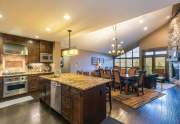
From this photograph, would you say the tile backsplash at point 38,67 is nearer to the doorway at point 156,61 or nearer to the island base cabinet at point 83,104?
the island base cabinet at point 83,104

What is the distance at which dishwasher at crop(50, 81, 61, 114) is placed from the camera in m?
2.97

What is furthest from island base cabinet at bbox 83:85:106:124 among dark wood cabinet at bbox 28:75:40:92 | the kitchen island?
dark wood cabinet at bbox 28:75:40:92

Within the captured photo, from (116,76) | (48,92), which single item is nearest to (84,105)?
(48,92)

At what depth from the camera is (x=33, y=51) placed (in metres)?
5.51

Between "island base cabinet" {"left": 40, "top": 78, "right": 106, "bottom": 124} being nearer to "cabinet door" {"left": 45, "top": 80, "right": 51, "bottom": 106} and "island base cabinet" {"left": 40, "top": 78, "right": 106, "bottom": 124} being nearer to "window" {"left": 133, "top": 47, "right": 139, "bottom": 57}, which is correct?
"cabinet door" {"left": 45, "top": 80, "right": 51, "bottom": 106}

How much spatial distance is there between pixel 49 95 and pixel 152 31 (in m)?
9.74

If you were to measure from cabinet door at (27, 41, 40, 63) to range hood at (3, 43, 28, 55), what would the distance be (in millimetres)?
211

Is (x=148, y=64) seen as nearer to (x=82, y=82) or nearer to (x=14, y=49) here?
(x=82, y=82)

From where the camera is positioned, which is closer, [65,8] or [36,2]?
[36,2]

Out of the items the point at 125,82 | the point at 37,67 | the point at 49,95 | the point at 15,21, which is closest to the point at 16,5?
the point at 15,21

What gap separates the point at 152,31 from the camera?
9789 mm

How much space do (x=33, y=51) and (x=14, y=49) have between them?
2.61 feet

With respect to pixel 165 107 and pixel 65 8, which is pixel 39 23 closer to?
pixel 65 8

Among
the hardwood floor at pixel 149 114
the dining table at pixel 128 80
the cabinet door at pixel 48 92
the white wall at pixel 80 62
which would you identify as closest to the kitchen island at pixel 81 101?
the cabinet door at pixel 48 92
